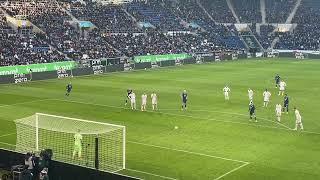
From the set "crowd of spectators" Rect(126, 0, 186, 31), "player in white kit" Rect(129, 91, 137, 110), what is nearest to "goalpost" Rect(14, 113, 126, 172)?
"player in white kit" Rect(129, 91, 137, 110)

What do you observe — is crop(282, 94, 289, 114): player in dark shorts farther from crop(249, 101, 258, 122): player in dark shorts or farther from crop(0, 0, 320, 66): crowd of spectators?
crop(0, 0, 320, 66): crowd of spectators

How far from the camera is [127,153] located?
24953 mm

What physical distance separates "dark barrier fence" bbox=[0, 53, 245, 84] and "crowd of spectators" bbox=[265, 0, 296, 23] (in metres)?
31.5

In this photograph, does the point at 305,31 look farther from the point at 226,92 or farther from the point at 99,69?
the point at 226,92

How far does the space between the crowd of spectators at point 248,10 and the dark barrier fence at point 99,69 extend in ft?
100

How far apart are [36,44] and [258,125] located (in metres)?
42.9

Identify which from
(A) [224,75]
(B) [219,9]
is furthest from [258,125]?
(B) [219,9]

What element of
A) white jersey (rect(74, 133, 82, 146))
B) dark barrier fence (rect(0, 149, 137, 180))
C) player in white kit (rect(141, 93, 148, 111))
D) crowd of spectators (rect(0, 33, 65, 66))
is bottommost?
dark barrier fence (rect(0, 149, 137, 180))

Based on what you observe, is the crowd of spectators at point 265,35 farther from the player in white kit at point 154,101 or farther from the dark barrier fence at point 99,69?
the player in white kit at point 154,101

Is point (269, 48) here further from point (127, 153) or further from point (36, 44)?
point (127, 153)

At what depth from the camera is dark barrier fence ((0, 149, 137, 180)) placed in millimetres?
18156

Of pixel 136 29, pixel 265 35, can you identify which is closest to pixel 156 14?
pixel 136 29

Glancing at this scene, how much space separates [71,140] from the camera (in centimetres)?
2623

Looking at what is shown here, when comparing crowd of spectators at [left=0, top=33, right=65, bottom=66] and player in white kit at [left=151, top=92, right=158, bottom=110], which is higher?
crowd of spectators at [left=0, top=33, right=65, bottom=66]
